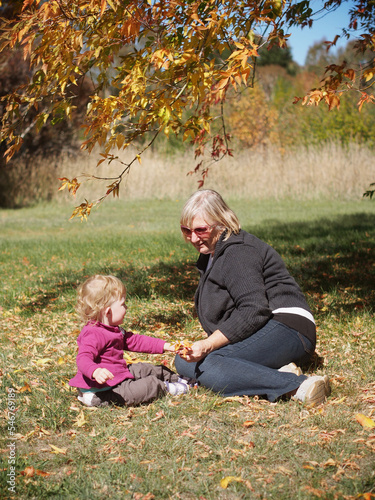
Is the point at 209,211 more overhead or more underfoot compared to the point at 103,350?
more overhead

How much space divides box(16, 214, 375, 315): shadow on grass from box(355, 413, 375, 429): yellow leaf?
217 centimetres

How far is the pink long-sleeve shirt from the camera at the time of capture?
3168 mm

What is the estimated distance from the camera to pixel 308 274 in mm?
6375

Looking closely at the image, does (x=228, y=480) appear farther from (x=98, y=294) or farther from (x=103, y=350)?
(x=98, y=294)

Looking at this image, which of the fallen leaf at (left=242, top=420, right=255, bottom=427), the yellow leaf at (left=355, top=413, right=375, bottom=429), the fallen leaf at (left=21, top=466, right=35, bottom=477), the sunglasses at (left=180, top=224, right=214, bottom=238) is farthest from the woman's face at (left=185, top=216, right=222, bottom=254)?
the fallen leaf at (left=21, top=466, right=35, bottom=477)

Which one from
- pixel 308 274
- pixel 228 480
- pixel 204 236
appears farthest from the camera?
pixel 308 274

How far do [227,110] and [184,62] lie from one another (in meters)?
22.5

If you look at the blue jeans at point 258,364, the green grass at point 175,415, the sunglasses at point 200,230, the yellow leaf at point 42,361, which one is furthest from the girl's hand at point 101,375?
the yellow leaf at point 42,361

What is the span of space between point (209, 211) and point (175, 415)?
1.25m

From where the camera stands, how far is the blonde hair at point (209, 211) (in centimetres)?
343

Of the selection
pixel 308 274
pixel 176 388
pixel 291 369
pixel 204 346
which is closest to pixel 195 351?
pixel 204 346

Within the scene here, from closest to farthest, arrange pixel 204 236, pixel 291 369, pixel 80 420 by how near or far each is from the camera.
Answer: pixel 80 420
pixel 291 369
pixel 204 236

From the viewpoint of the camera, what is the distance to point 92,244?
912 centimetres

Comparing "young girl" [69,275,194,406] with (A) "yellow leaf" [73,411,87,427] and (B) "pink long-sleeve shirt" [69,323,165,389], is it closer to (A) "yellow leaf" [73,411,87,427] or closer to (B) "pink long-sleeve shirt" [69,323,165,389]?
(B) "pink long-sleeve shirt" [69,323,165,389]
